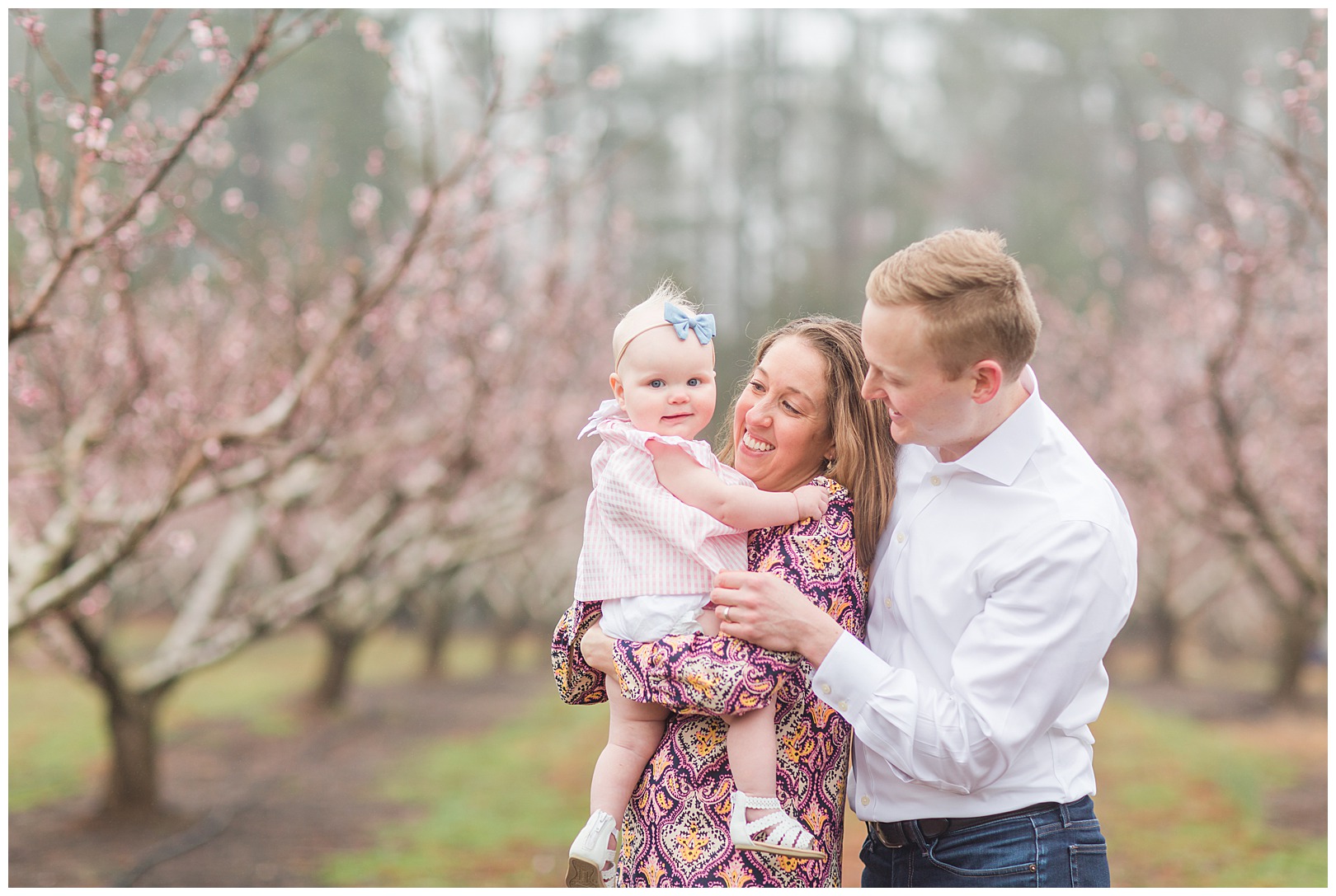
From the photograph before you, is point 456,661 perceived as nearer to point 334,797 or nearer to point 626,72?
point 334,797

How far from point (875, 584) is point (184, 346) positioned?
22.2ft

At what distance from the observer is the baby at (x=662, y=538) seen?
6.25 ft

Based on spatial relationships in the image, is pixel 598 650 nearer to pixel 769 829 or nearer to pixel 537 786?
pixel 769 829

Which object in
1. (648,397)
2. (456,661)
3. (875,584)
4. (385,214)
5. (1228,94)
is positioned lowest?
(456,661)

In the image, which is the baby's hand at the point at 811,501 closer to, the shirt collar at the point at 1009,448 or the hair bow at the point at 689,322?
the shirt collar at the point at 1009,448

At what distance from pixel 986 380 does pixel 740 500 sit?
1.53 ft

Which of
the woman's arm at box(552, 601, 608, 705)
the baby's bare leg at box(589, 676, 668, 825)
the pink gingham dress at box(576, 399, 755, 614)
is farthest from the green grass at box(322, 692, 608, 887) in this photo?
the pink gingham dress at box(576, 399, 755, 614)

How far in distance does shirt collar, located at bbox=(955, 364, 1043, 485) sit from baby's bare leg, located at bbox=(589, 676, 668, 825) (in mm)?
724

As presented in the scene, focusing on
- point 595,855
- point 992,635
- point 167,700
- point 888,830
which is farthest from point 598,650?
point 167,700

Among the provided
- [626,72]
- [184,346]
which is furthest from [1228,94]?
[184,346]

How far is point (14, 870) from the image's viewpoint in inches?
266

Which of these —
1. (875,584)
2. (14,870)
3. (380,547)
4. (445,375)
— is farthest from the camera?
(445,375)

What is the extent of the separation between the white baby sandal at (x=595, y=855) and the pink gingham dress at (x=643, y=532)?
0.41 metres

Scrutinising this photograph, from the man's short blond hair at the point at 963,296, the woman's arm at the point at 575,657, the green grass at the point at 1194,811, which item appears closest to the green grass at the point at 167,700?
the woman's arm at the point at 575,657
